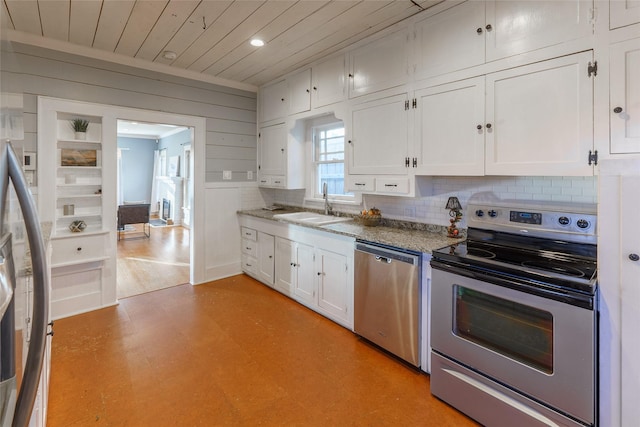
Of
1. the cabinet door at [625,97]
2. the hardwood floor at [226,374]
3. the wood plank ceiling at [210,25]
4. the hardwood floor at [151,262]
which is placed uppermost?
the wood plank ceiling at [210,25]

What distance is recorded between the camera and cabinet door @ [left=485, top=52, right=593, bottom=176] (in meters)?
1.78

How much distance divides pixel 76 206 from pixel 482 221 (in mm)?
3784

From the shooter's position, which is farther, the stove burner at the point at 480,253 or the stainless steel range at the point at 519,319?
the stove burner at the point at 480,253

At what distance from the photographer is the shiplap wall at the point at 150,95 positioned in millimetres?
2979

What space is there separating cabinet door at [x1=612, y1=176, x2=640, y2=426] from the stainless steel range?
101mm

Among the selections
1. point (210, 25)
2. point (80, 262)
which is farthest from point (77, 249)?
point (210, 25)

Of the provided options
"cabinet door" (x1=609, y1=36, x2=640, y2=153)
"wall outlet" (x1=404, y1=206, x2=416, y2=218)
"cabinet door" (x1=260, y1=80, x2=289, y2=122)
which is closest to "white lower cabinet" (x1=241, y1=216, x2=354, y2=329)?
"wall outlet" (x1=404, y1=206, x2=416, y2=218)

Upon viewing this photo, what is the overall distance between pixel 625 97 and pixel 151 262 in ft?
18.1

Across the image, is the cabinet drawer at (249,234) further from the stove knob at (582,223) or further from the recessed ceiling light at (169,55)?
the stove knob at (582,223)

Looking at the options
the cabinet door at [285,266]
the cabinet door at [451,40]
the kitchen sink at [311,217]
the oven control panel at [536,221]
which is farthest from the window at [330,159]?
the oven control panel at [536,221]

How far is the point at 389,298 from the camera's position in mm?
2389

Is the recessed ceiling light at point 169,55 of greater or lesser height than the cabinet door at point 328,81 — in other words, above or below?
above

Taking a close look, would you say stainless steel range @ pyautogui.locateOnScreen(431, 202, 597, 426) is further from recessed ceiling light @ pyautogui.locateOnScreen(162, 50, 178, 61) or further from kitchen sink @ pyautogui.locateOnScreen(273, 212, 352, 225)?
recessed ceiling light @ pyautogui.locateOnScreen(162, 50, 178, 61)

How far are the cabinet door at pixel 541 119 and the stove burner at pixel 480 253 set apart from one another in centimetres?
51
